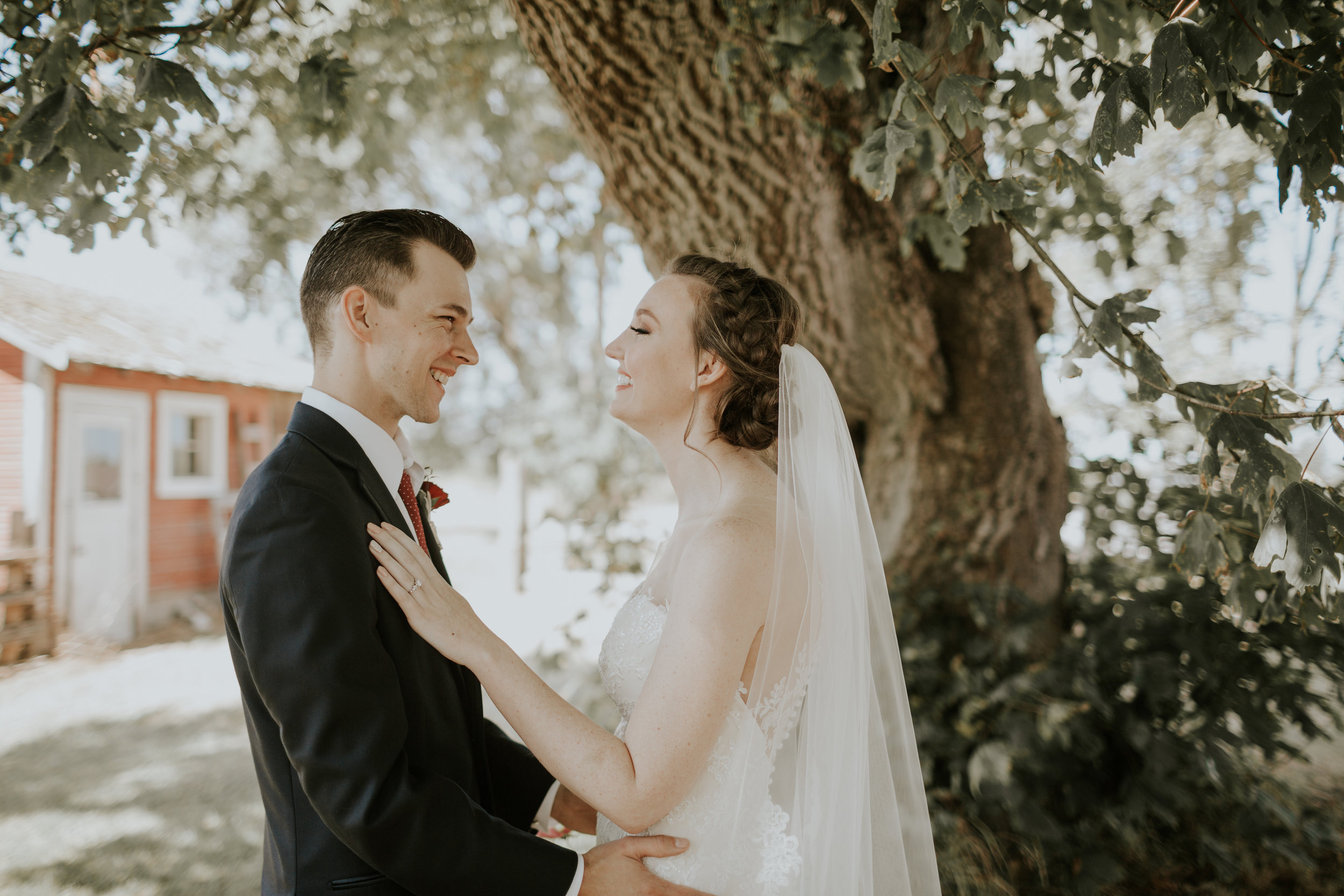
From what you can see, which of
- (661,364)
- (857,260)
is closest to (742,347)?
(661,364)

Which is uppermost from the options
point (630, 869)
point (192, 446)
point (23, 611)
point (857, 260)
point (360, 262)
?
point (192, 446)

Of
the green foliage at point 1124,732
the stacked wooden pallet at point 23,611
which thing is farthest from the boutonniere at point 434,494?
the stacked wooden pallet at point 23,611

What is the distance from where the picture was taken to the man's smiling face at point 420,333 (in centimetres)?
191

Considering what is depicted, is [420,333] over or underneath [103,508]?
underneath

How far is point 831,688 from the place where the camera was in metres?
2.04

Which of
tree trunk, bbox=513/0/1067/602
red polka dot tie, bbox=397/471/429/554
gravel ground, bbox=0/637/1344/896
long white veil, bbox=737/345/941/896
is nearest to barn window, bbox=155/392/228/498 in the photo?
gravel ground, bbox=0/637/1344/896

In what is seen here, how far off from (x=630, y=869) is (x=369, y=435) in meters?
1.22

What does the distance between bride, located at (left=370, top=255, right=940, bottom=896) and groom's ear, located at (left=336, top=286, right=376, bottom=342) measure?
1.67 ft

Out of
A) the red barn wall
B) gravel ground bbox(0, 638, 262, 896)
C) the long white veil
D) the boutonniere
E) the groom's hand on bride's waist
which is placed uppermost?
the red barn wall

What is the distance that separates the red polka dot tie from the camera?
1.99 meters

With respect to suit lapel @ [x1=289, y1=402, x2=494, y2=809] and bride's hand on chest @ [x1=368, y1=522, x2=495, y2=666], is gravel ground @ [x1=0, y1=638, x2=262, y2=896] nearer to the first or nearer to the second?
suit lapel @ [x1=289, y1=402, x2=494, y2=809]

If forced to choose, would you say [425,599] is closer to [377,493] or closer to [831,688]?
[377,493]

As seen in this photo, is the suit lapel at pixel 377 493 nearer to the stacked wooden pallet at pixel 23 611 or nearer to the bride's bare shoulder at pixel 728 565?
the bride's bare shoulder at pixel 728 565

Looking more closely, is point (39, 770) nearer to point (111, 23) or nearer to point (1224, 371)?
point (111, 23)
